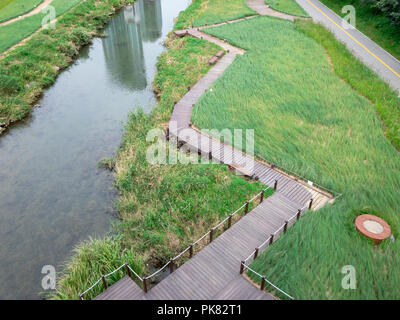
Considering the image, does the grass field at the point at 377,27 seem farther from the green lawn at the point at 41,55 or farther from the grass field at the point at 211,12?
the green lawn at the point at 41,55

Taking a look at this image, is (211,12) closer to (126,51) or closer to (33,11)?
(126,51)

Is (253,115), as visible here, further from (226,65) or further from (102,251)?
(102,251)

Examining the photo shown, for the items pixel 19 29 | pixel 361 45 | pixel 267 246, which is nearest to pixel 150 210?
pixel 267 246

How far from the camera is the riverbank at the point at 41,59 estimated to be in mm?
24672

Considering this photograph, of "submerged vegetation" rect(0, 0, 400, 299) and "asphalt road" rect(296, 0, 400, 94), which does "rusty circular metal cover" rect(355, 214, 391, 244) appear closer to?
"submerged vegetation" rect(0, 0, 400, 299)

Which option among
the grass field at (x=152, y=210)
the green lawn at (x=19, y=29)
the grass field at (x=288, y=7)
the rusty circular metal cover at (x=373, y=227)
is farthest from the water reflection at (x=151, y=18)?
the rusty circular metal cover at (x=373, y=227)

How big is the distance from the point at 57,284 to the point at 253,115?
47.8 ft

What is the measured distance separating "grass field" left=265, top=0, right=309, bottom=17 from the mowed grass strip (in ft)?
31.3

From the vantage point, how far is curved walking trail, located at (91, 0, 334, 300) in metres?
11.5

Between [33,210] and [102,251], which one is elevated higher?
[102,251]

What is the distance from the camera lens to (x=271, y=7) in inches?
1695

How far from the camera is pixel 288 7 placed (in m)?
42.3

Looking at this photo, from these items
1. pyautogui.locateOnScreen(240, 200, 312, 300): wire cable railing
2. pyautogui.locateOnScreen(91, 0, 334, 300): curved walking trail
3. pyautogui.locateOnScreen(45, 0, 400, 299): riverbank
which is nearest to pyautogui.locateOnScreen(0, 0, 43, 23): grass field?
pyautogui.locateOnScreen(45, 0, 400, 299): riverbank
